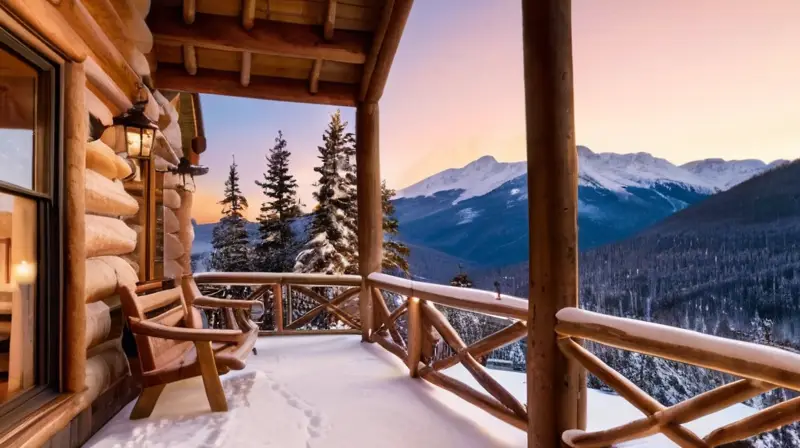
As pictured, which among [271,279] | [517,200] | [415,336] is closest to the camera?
[415,336]

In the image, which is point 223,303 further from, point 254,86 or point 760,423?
point 760,423

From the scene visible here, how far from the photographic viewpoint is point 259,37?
4.20 metres

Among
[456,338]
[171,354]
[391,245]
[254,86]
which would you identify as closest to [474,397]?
[456,338]

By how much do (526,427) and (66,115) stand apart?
8.92ft

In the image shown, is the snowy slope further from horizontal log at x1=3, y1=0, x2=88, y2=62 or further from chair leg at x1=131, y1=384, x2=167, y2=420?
horizontal log at x1=3, y1=0, x2=88, y2=62

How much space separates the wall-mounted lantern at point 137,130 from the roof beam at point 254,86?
1762 mm

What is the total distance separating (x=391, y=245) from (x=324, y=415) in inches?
557

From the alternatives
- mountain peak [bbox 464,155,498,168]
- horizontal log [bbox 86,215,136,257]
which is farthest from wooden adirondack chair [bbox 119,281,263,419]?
mountain peak [bbox 464,155,498,168]

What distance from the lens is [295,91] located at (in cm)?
514

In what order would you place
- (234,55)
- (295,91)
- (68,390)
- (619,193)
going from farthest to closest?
(619,193) → (295,91) → (234,55) → (68,390)

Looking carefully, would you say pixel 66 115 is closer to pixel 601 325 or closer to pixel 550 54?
pixel 550 54

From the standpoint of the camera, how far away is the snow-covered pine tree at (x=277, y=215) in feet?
59.6

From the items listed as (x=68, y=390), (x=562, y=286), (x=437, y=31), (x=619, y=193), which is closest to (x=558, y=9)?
(x=562, y=286)

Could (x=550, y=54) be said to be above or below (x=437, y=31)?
below
